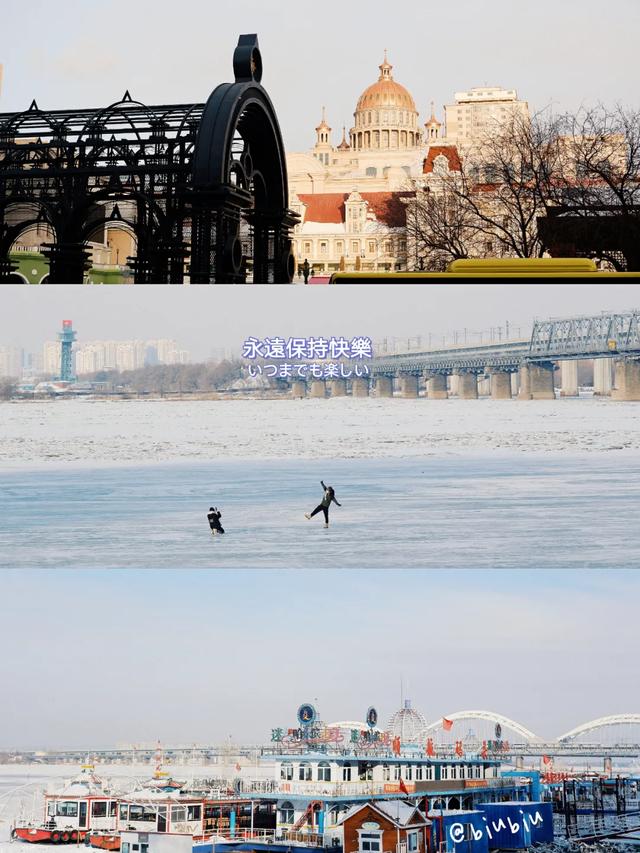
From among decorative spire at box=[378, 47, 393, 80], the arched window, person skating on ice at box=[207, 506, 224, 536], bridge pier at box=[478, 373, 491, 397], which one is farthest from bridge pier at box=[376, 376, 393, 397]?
decorative spire at box=[378, 47, 393, 80]

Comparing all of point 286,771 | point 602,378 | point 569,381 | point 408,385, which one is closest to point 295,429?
point 408,385

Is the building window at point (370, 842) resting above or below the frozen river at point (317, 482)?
below

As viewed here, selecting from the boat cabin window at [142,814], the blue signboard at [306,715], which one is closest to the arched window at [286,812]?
the blue signboard at [306,715]

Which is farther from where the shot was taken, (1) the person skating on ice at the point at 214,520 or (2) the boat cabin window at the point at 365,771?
(2) the boat cabin window at the point at 365,771

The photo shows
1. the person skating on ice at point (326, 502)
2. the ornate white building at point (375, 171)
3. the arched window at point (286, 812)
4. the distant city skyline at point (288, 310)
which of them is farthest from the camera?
the ornate white building at point (375, 171)

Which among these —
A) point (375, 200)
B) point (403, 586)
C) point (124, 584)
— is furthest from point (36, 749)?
point (375, 200)

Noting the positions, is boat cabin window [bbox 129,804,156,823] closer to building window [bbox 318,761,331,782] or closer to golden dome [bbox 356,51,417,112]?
building window [bbox 318,761,331,782]

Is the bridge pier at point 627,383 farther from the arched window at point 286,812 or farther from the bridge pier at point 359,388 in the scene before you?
the arched window at point 286,812

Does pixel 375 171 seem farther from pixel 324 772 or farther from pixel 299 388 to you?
pixel 299 388
